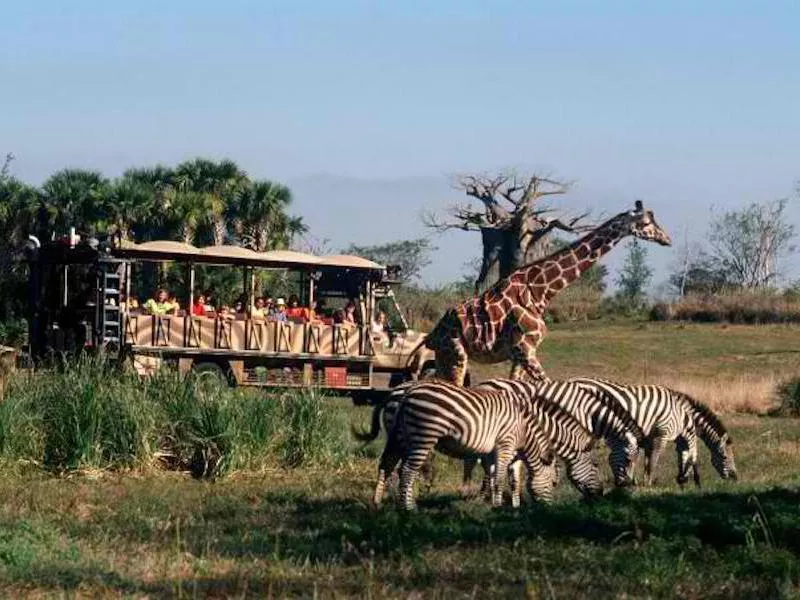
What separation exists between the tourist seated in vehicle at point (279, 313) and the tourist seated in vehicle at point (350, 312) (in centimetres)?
124

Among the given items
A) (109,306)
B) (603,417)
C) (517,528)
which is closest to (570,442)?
(603,417)

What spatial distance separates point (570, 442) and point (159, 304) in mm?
15702

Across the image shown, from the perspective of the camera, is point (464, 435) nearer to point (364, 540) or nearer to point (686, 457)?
point (364, 540)

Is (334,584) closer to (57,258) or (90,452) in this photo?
(90,452)

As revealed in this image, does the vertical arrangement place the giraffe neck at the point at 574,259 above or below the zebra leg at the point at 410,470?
above

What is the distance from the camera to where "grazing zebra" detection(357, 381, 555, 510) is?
49.4 feet

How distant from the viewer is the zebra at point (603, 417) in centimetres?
1725

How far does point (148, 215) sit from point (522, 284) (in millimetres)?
21978

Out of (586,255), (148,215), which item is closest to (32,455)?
(586,255)

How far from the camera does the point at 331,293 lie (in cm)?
3253

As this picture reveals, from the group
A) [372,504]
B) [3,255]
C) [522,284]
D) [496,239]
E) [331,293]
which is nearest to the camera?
[372,504]

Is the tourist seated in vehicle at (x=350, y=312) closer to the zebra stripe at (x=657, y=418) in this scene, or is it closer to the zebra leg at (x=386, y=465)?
the zebra stripe at (x=657, y=418)

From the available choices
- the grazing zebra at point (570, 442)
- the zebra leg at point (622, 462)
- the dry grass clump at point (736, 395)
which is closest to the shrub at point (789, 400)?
the dry grass clump at point (736, 395)

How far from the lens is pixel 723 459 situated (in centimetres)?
1839
